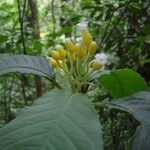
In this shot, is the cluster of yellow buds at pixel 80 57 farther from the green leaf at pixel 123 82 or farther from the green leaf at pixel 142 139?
the green leaf at pixel 142 139

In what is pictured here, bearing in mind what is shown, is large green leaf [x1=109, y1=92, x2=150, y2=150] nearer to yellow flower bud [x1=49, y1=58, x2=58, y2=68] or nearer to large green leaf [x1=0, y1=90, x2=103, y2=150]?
large green leaf [x1=0, y1=90, x2=103, y2=150]

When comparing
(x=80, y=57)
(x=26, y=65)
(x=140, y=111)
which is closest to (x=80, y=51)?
(x=80, y=57)

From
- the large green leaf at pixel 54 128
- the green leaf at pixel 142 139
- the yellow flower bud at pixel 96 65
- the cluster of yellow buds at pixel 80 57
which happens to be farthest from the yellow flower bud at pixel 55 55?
the green leaf at pixel 142 139

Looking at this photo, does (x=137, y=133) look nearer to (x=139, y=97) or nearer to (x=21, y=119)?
(x=139, y=97)

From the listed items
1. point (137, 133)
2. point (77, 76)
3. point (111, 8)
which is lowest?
point (137, 133)

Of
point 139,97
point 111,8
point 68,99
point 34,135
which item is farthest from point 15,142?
point 111,8

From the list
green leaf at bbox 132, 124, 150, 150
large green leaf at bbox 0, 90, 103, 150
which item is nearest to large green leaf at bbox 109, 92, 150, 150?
green leaf at bbox 132, 124, 150, 150
